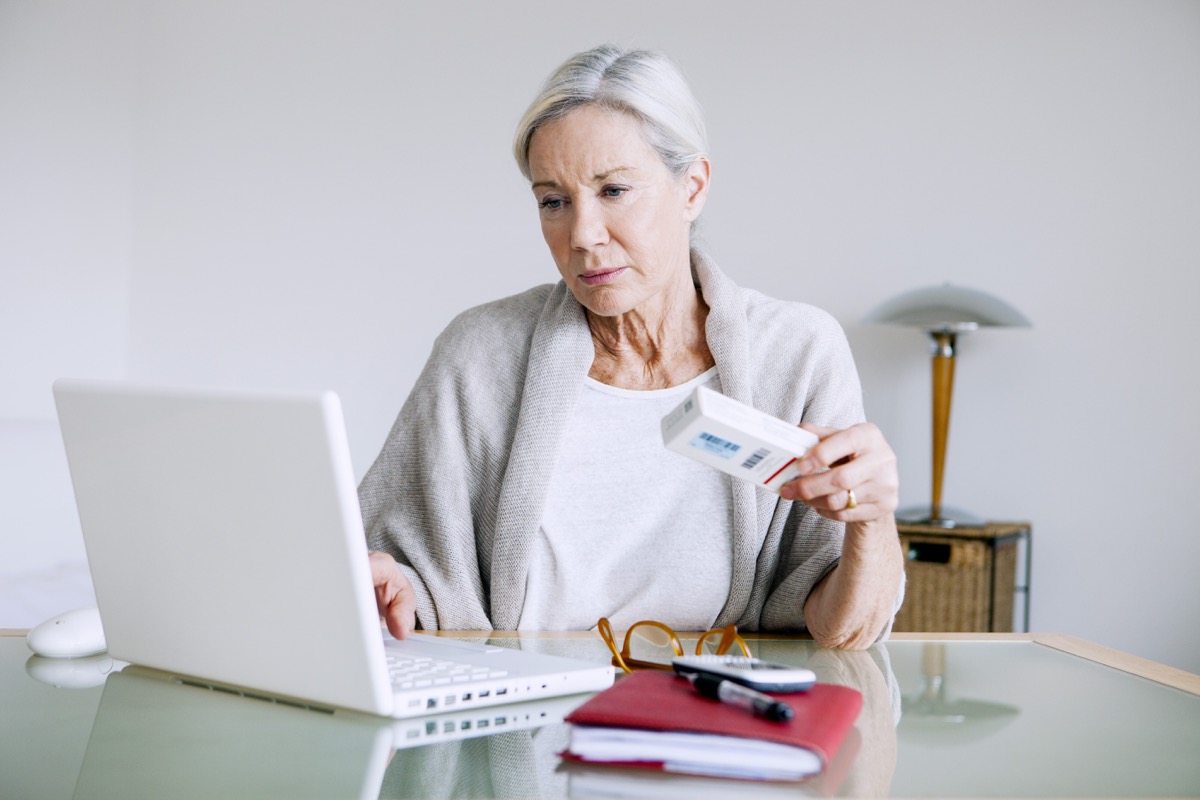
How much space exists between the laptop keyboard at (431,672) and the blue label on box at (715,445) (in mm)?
252

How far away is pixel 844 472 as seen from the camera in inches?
41.2

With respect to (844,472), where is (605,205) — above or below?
above

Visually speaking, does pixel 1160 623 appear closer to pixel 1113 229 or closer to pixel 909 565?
pixel 909 565

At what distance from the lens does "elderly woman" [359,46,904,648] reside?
144cm

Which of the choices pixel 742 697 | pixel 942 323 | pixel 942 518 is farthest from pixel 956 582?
pixel 742 697

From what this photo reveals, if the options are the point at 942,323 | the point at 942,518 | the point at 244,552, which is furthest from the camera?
the point at 942,518

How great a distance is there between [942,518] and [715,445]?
2.24 metres

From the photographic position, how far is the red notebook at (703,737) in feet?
2.45

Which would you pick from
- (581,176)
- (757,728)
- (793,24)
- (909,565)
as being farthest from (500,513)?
(793,24)

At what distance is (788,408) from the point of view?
148 centimetres

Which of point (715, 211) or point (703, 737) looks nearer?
point (703, 737)

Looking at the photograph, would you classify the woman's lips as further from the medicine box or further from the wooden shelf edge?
the wooden shelf edge

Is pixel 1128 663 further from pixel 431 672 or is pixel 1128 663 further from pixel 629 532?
pixel 431 672

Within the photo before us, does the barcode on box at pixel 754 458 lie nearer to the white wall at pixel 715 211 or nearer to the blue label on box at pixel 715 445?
the blue label on box at pixel 715 445
